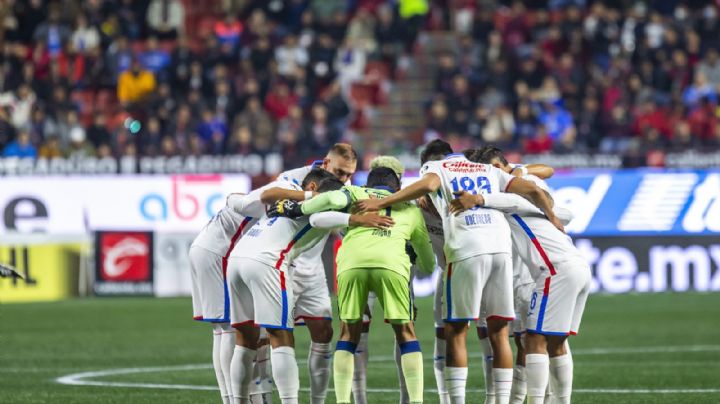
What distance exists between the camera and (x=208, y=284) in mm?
12055

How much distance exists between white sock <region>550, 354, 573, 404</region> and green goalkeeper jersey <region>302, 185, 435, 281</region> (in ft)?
4.29

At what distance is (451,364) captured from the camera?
11.1 m

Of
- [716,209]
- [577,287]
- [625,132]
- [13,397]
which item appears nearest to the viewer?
[577,287]

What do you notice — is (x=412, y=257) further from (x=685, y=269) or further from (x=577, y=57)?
(x=577, y=57)

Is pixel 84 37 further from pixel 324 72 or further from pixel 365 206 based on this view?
pixel 365 206

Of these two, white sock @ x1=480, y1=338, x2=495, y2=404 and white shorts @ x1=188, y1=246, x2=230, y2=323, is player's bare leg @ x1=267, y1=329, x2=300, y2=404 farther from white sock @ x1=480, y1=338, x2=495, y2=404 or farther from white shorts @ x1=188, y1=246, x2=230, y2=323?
white sock @ x1=480, y1=338, x2=495, y2=404

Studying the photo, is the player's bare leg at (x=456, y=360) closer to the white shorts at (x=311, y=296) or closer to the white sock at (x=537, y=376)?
the white sock at (x=537, y=376)

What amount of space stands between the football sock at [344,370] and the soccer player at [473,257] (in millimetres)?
745

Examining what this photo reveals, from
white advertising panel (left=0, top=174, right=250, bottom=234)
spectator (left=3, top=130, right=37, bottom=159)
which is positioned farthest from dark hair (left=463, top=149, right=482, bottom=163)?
spectator (left=3, top=130, right=37, bottom=159)

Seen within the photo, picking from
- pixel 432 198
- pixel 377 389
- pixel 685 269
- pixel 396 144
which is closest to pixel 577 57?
pixel 396 144

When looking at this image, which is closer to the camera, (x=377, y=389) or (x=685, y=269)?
(x=377, y=389)

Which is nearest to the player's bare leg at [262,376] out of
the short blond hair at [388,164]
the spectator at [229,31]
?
the short blond hair at [388,164]

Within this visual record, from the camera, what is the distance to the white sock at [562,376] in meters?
11.0

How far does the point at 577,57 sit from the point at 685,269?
671 centimetres
